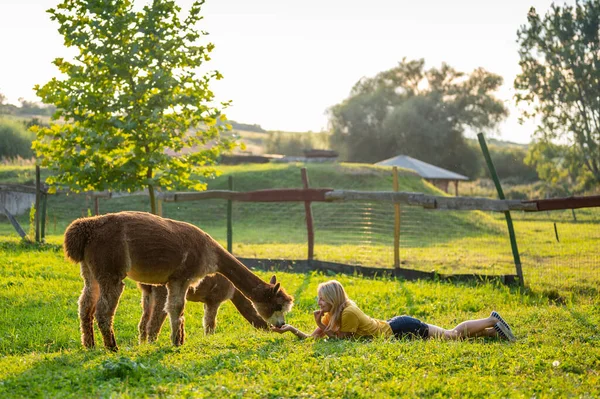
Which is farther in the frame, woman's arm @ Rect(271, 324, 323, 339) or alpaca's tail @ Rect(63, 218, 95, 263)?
woman's arm @ Rect(271, 324, 323, 339)

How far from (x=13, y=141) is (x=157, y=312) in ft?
138

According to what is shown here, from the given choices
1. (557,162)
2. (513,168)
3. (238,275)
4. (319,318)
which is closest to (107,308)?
(238,275)

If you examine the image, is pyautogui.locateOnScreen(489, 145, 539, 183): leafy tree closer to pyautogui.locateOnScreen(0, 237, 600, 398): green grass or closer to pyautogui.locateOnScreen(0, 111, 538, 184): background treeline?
pyautogui.locateOnScreen(0, 111, 538, 184): background treeline

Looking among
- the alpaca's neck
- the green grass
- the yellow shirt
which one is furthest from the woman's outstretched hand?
the alpaca's neck

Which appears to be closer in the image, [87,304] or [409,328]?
[87,304]

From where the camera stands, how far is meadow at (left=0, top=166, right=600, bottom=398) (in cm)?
577

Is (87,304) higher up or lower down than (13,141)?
lower down

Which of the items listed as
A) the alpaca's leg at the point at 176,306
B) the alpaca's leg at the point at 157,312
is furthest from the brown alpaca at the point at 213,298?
the alpaca's leg at the point at 176,306

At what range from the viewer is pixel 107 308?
766 cm

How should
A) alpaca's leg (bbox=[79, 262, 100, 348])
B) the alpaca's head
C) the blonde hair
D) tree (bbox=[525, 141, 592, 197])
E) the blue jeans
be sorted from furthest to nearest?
tree (bbox=[525, 141, 592, 197])
the alpaca's head
the blue jeans
the blonde hair
alpaca's leg (bbox=[79, 262, 100, 348])

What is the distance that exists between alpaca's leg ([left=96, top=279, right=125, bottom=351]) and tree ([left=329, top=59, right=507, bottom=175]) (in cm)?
6083

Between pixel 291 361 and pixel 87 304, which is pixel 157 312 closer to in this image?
pixel 87 304

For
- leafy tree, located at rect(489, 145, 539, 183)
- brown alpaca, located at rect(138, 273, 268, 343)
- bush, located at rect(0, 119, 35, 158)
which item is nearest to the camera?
brown alpaca, located at rect(138, 273, 268, 343)

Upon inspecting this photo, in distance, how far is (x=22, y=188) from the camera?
19.7 metres
